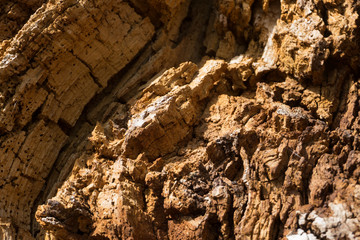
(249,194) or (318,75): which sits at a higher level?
(318,75)

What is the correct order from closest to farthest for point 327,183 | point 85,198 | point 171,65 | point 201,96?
point 327,183, point 85,198, point 201,96, point 171,65

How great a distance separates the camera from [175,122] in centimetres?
703

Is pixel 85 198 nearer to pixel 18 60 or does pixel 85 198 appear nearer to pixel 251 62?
pixel 18 60

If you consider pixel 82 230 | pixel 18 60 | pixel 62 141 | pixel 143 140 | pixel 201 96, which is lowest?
pixel 82 230

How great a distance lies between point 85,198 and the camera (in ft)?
21.3

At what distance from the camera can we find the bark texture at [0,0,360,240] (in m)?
6.08

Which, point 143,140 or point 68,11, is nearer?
point 143,140

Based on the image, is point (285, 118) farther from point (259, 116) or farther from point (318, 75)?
point (318, 75)

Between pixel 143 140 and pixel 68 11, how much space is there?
3038mm

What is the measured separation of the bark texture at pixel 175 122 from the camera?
19.9 ft

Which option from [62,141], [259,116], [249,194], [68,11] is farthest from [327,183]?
[68,11]

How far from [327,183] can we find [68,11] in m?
5.79

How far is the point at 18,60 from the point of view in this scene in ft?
23.3

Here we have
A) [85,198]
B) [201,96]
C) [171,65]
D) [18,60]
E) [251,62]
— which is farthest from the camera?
[171,65]
